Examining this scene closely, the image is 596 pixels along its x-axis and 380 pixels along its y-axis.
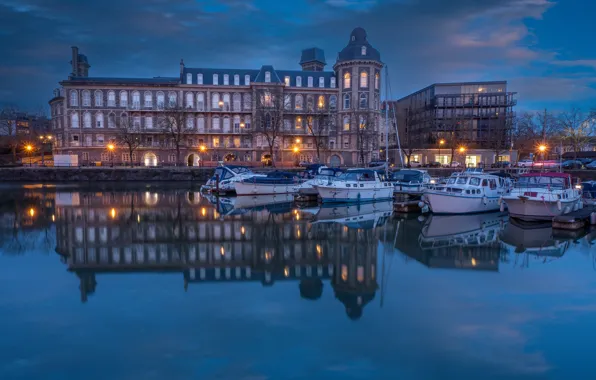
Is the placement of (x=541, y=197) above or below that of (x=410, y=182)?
below

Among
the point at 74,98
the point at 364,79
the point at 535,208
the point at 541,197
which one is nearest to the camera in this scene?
the point at 541,197

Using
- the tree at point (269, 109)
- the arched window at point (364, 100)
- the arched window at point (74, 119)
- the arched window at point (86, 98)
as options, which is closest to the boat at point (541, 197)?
the tree at point (269, 109)

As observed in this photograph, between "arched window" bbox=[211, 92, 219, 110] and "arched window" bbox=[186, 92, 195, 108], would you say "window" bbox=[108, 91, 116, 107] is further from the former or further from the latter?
"arched window" bbox=[211, 92, 219, 110]

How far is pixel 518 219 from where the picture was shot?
27734 mm

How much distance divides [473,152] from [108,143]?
6738 cm

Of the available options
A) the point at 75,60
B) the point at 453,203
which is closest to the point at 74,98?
the point at 75,60

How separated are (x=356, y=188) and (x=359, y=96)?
41090 mm

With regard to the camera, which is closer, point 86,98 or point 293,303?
point 293,303

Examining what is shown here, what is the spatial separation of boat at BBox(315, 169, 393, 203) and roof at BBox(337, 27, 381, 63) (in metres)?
40.4

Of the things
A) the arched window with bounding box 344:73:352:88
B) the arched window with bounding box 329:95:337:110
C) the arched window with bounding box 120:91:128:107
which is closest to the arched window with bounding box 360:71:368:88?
the arched window with bounding box 344:73:352:88

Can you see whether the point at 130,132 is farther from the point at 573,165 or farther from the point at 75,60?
the point at 573,165

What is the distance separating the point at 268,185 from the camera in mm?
42156

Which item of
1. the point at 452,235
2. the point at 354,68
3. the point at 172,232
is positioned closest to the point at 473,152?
the point at 354,68

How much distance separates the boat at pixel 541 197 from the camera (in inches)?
1024
